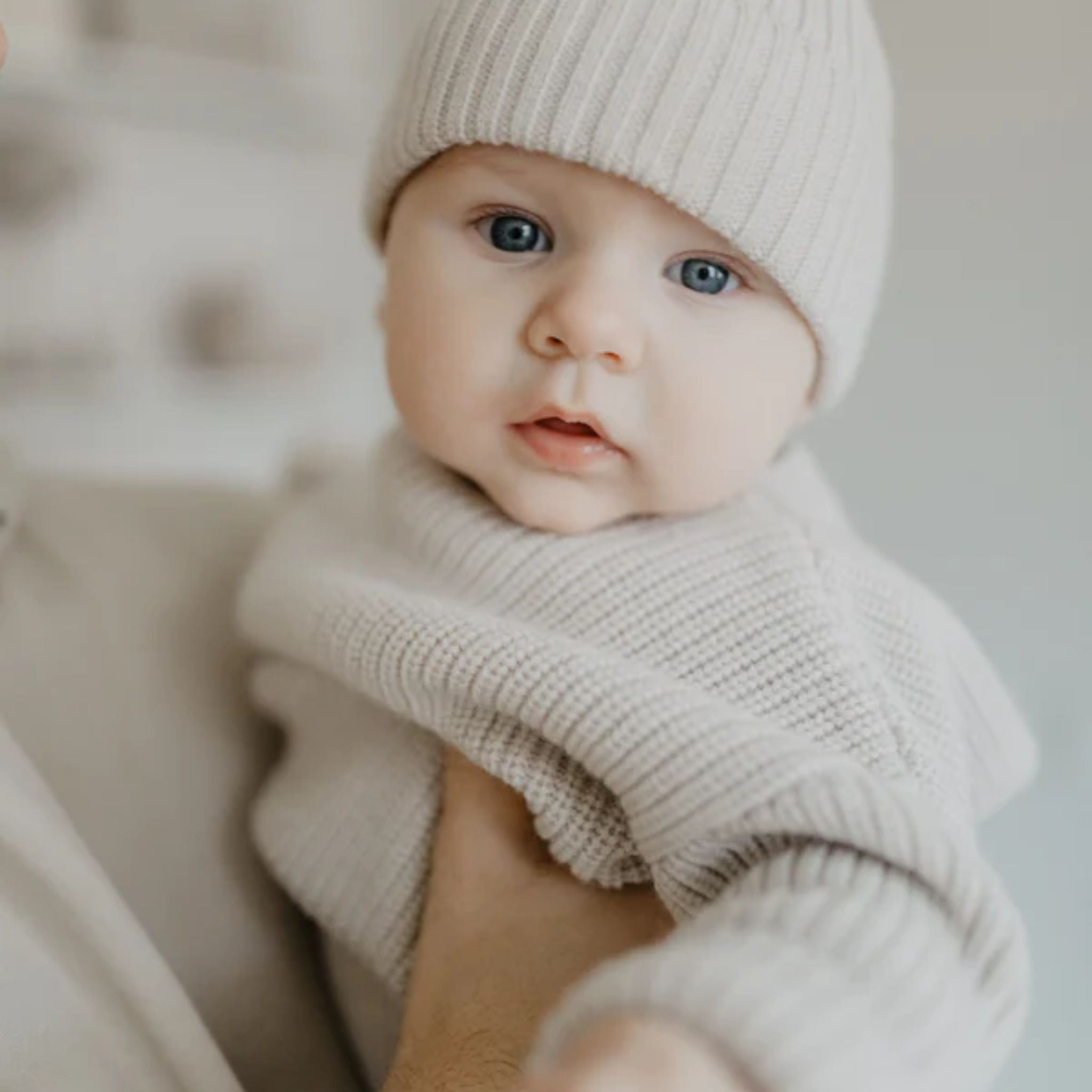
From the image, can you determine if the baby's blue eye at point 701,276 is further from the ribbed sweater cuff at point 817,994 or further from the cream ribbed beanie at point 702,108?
the ribbed sweater cuff at point 817,994

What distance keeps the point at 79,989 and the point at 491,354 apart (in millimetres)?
380

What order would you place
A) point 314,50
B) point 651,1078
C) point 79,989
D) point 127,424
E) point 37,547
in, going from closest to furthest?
point 651,1078 < point 79,989 < point 37,547 < point 127,424 < point 314,50

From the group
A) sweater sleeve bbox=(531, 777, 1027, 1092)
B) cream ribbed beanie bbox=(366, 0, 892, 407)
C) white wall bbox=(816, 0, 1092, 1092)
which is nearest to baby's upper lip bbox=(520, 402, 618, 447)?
cream ribbed beanie bbox=(366, 0, 892, 407)

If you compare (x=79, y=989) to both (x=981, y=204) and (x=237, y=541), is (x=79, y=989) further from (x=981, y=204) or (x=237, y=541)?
(x=981, y=204)

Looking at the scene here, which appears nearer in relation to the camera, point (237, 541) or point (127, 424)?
point (237, 541)

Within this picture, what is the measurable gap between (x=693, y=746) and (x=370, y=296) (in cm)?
138

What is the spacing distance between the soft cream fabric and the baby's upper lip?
326 mm

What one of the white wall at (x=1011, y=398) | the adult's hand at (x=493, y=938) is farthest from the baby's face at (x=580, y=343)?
the white wall at (x=1011, y=398)

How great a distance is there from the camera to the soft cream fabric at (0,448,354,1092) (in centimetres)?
63

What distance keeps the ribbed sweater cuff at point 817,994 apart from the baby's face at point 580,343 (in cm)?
24

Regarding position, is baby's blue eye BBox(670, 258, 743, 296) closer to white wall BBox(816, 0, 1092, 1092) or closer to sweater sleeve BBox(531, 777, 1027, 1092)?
sweater sleeve BBox(531, 777, 1027, 1092)

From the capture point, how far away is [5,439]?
0.91 m

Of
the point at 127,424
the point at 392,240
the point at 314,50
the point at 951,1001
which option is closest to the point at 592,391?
the point at 392,240

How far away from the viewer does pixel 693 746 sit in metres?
0.59
